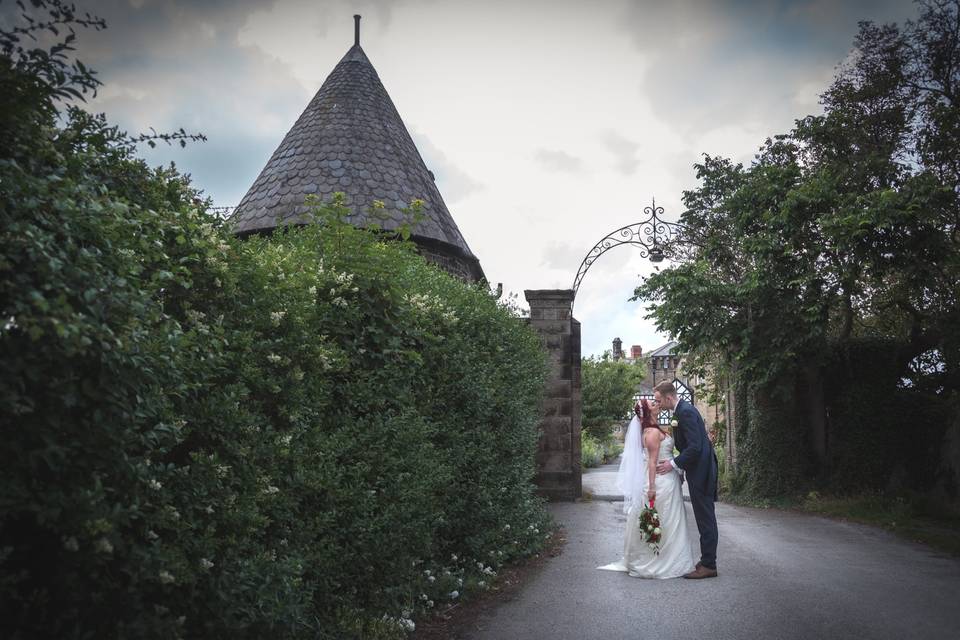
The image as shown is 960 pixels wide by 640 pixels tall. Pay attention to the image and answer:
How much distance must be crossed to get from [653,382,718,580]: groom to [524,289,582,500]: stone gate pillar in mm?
6064

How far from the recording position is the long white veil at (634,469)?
8.34 metres

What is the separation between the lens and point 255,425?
3553mm

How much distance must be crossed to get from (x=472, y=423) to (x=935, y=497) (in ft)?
36.5

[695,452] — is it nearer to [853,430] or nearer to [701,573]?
[701,573]

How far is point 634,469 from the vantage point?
8477 mm

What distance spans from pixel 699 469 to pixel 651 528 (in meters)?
0.81

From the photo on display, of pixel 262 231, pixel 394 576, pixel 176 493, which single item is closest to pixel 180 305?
pixel 176 493

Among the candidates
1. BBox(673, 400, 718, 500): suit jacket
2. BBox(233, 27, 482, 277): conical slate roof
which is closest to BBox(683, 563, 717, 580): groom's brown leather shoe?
BBox(673, 400, 718, 500): suit jacket

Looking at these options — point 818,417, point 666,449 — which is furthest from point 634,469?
point 818,417

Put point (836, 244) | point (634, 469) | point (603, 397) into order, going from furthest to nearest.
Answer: point (603, 397) → point (836, 244) → point (634, 469)

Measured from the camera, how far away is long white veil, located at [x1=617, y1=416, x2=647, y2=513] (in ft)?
27.4

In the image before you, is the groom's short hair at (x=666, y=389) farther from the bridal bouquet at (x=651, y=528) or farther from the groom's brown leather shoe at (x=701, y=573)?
the groom's brown leather shoe at (x=701, y=573)

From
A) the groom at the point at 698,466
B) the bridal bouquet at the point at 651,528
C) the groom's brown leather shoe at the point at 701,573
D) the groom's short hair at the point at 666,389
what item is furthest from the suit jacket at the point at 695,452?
the groom's brown leather shoe at the point at 701,573

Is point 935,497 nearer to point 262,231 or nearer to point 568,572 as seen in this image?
point 568,572
